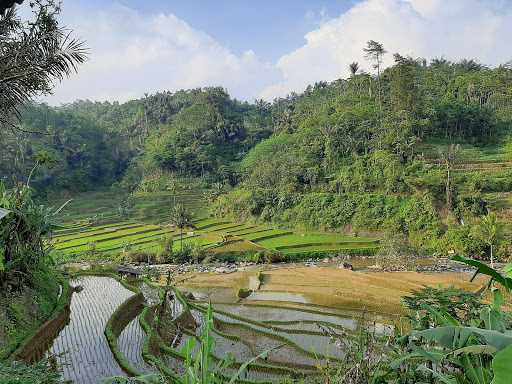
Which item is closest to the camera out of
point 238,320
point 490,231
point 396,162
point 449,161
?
point 238,320

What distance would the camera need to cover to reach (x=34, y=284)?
10555 mm

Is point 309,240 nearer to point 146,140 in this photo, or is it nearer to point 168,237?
point 168,237

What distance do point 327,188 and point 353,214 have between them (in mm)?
5682

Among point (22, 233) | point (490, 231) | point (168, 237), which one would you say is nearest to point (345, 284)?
point (490, 231)

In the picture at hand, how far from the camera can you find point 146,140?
7369 cm

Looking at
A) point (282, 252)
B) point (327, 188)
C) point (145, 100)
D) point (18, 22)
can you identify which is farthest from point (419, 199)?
point (145, 100)

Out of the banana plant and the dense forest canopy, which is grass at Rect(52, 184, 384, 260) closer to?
the dense forest canopy

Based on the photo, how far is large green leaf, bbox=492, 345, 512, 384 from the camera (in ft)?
6.28

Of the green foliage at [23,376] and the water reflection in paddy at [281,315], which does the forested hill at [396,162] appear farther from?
the green foliage at [23,376]

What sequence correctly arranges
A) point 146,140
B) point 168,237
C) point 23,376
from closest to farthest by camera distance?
point 23,376
point 168,237
point 146,140

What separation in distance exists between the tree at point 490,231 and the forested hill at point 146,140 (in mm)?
36294

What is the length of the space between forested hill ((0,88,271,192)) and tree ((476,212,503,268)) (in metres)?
36.3

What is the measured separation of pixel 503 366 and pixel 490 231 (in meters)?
30.7

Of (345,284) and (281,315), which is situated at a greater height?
(281,315)
